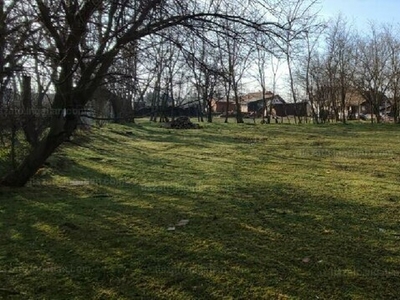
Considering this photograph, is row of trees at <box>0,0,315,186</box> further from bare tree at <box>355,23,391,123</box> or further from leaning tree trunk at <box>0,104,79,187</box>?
bare tree at <box>355,23,391,123</box>

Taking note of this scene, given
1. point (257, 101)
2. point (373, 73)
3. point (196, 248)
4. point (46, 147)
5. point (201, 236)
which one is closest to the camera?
point (196, 248)

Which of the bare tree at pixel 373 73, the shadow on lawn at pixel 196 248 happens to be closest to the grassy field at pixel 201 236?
the shadow on lawn at pixel 196 248

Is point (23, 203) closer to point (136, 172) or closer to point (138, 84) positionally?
point (138, 84)

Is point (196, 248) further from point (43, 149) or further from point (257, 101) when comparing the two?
point (257, 101)

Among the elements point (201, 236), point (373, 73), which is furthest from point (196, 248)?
point (373, 73)

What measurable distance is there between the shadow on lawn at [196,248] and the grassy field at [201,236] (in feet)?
0.05

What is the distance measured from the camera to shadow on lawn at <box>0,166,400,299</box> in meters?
3.25

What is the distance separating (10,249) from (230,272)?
7.92 ft

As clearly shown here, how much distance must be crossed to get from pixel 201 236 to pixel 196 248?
1.25 ft

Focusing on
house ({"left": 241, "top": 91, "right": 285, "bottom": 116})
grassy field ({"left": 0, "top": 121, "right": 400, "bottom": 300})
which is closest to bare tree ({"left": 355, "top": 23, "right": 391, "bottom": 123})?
house ({"left": 241, "top": 91, "right": 285, "bottom": 116})

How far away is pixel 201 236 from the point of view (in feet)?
14.8

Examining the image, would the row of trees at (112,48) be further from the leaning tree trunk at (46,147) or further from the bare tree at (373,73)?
the bare tree at (373,73)

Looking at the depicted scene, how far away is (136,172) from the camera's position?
904 centimetres

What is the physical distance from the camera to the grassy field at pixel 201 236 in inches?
129
